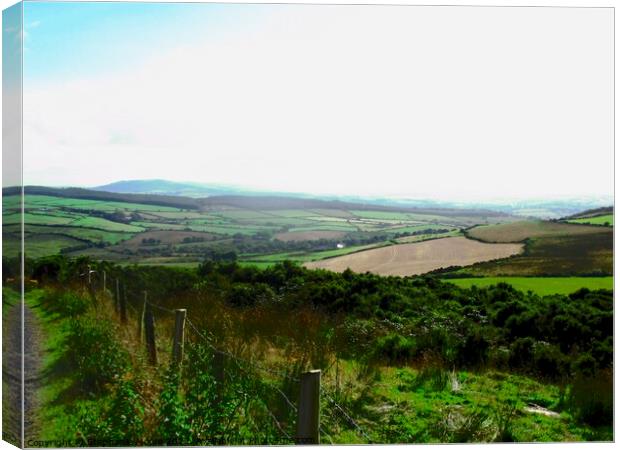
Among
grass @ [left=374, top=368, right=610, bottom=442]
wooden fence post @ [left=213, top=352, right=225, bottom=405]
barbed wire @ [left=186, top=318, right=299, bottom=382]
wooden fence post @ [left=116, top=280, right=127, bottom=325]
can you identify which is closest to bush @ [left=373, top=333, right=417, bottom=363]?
grass @ [left=374, top=368, right=610, bottom=442]

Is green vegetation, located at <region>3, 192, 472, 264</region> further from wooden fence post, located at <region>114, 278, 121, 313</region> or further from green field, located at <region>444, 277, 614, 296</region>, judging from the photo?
green field, located at <region>444, 277, 614, 296</region>

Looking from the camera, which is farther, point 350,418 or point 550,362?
point 550,362

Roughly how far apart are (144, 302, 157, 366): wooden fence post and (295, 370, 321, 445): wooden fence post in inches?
81.3

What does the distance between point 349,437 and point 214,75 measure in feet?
12.4

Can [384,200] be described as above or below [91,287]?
above

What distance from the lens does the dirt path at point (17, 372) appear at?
28.7 ft

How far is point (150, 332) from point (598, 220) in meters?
4.71

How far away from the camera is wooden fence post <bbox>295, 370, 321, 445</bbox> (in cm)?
721

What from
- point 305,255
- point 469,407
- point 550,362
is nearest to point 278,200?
point 305,255

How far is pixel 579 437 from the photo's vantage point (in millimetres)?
9156

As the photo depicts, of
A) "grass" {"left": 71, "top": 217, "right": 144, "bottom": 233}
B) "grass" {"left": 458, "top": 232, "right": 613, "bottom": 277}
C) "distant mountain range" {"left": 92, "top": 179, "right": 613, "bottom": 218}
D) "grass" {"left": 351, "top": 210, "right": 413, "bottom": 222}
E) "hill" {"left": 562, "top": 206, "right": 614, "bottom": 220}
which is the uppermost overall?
"distant mountain range" {"left": 92, "top": 179, "right": 613, "bottom": 218}

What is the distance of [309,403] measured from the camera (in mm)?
7309

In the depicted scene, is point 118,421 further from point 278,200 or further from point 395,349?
point 395,349

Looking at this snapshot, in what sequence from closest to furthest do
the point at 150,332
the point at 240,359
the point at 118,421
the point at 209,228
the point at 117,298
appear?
the point at 118,421 < the point at 240,359 < the point at 117,298 < the point at 150,332 < the point at 209,228
